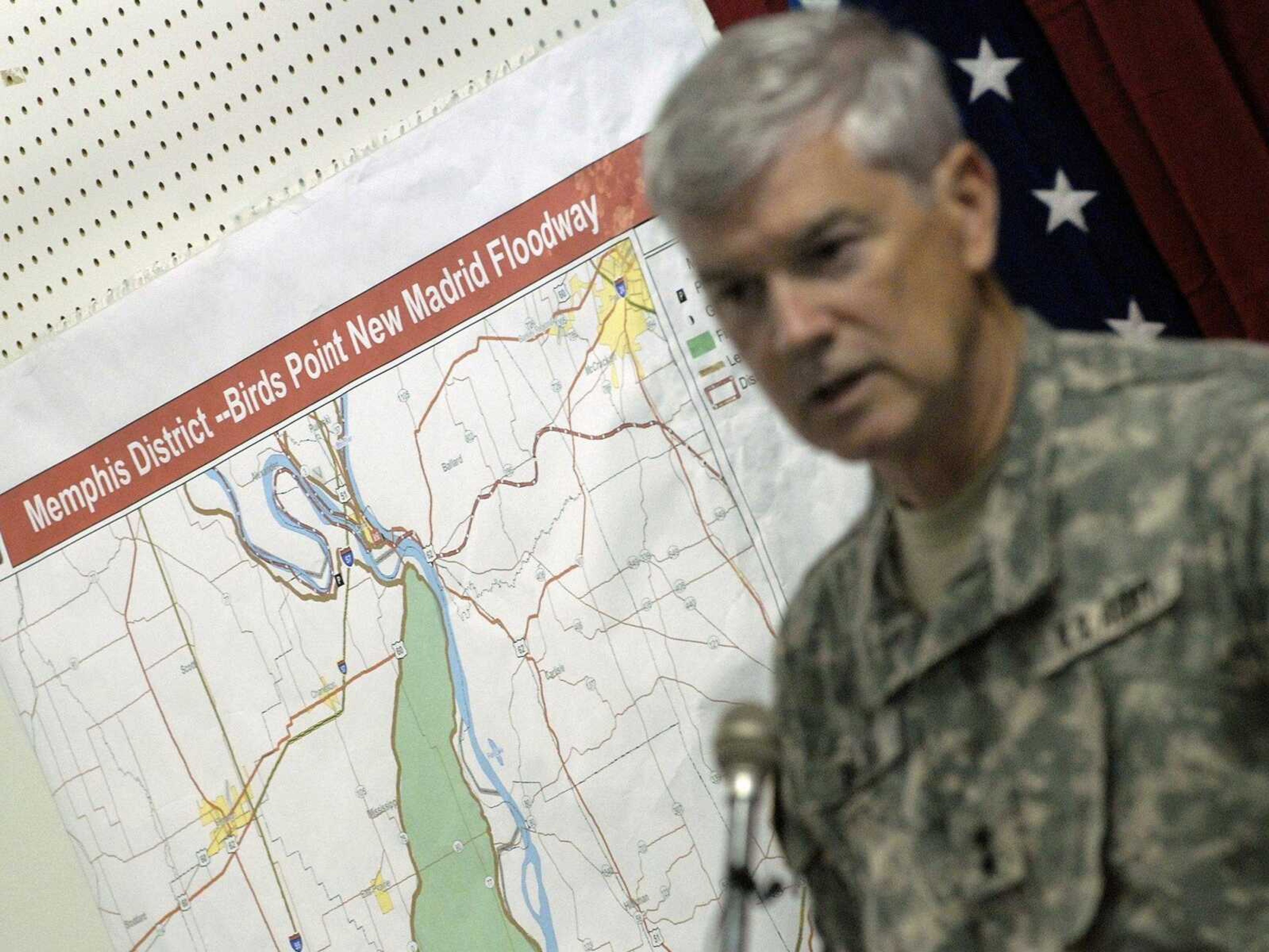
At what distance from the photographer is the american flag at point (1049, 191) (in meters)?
1.02

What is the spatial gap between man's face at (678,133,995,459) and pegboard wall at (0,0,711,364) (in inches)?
24.7

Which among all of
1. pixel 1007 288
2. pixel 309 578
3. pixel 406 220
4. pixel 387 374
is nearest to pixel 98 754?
pixel 309 578

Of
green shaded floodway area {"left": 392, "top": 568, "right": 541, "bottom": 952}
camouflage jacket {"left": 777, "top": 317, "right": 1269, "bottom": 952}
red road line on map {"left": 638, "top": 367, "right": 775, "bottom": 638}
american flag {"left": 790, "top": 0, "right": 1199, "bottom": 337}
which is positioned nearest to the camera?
camouflage jacket {"left": 777, "top": 317, "right": 1269, "bottom": 952}

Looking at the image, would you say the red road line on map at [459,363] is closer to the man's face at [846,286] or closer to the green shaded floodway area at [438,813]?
the green shaded floodway area at [438,813]

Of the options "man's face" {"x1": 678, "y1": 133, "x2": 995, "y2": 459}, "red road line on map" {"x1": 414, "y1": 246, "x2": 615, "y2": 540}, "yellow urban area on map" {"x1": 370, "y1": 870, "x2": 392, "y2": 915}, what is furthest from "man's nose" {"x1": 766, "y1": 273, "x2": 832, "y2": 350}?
"yellow urban area on map" {"x1": 370, "y1": 870, "x2": 392, "y2": 915}

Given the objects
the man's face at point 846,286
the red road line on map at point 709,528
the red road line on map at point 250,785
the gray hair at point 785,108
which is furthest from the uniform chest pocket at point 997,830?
the red road line on map at point 250,785

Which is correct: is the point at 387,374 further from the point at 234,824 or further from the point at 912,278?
the point at 912,278

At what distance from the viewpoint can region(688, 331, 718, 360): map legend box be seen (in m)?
1.16

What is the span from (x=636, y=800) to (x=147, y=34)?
3.01ft

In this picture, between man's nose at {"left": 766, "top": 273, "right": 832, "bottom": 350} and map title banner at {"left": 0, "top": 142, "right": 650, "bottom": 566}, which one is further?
map title banner at {"left": 0, "top": 142, "right": 650, "bottom": 566}

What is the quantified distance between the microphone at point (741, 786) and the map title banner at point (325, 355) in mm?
620

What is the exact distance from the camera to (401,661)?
1.28 m

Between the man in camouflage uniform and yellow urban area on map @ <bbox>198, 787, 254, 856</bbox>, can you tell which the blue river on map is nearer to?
yellow urban area on map @ <bbox>198, 787, 254, 856</bbox>

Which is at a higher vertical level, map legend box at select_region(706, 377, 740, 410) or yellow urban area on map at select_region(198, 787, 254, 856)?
map legend box at select_region(706, 377, 740, 410)
